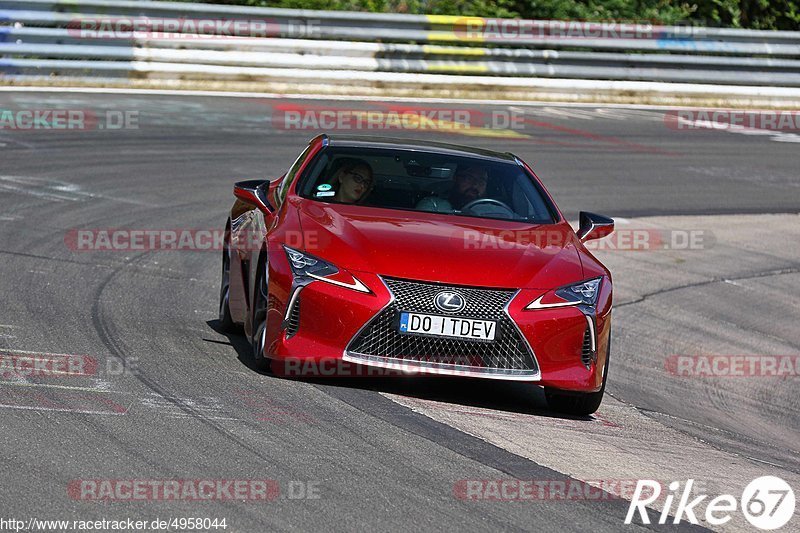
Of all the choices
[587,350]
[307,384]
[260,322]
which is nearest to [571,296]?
[587,350]

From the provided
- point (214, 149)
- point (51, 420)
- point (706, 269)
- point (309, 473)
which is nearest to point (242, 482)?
point (309, 473)

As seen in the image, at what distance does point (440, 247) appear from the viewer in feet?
24.9

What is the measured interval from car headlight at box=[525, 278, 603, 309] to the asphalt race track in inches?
24.8

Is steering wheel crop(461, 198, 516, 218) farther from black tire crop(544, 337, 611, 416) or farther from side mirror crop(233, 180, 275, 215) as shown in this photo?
black tire crop(544, 337, 611, 416)

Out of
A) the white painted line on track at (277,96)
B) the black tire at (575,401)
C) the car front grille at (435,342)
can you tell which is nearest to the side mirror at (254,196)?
the car front grille at (435,342)

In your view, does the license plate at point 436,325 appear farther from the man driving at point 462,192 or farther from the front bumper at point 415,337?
the man driving at point 462,192

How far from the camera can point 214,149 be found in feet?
55.7

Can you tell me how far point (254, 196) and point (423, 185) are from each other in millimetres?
1083

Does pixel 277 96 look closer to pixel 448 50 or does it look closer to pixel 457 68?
pixel 448 50

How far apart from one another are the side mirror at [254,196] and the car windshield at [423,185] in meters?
0.24

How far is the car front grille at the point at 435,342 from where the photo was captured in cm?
714

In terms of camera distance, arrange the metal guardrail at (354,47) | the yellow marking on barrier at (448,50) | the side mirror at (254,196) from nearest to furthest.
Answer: the side mirror at (254,196) → the metal guardrail at (354,47) → the yellow marking on barrier at (448,50)

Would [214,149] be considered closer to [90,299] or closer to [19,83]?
[19,83]

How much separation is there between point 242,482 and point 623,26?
19.2m
